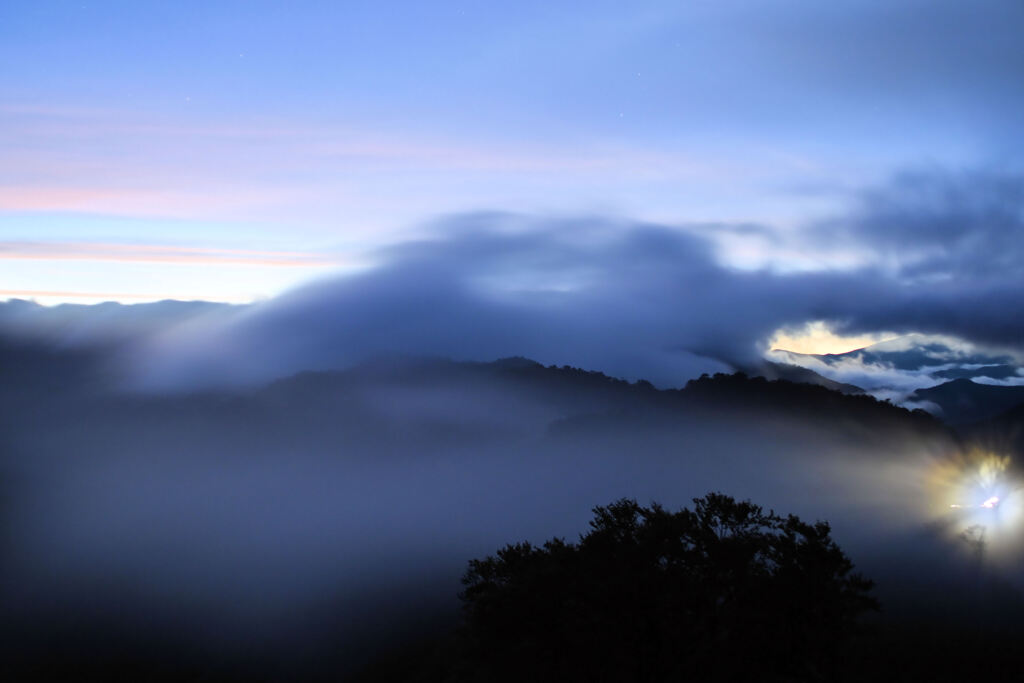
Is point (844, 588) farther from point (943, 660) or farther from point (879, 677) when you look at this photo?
point (943, 660)

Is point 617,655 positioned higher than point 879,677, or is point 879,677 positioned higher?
point 617,655

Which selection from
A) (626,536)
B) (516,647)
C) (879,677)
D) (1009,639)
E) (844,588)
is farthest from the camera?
(1009,639)

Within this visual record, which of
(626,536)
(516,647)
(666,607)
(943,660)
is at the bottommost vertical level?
(943,660)

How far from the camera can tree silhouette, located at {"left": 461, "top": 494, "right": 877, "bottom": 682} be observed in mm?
37531

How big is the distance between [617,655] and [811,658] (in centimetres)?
1087

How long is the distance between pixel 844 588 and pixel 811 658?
4.84 m

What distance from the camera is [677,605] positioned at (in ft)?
133

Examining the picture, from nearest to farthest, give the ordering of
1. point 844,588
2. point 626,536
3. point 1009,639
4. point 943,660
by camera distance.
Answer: point 844,588, point 626,536, point 943,660, point 1009,639

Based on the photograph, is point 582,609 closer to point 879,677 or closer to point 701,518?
point 701,518

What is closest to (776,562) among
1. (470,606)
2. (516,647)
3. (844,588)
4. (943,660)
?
(844,588)

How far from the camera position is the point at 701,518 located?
151 ft

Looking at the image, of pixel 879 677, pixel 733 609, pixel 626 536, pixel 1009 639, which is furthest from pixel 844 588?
pixel 1009 639

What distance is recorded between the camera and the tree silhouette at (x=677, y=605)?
3753 cm

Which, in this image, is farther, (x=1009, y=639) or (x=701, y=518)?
(x=1009, y=639)
